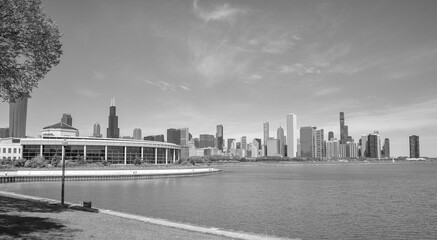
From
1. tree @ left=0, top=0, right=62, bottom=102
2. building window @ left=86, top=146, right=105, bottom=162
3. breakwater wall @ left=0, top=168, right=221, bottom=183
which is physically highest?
tree @ left=0, top=0, right=62, bottom=102

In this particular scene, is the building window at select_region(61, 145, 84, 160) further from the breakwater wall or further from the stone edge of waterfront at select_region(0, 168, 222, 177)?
the breakwater wall

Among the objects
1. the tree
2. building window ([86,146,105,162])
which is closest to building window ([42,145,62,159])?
building window ([86,146,105,162])

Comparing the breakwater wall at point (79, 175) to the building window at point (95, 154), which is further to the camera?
the building window at point (95, 154)

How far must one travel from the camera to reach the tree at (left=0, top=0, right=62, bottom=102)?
26.8 meters

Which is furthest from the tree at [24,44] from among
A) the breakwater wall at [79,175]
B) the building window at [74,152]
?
the building window at [74,152]

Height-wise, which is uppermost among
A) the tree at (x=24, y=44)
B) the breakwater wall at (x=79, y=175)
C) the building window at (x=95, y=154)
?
the tree at (x=24, y=44)

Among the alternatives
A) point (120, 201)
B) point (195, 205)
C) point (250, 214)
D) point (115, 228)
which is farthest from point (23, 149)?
point (115, 228)

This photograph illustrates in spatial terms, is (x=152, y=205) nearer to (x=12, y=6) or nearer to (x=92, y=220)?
(x=92, y=220)

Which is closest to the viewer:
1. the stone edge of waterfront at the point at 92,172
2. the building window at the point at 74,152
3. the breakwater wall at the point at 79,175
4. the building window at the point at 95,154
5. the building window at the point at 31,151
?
the breakwater wall at the point at 79,175

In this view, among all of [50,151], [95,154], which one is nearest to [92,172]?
[50,151]

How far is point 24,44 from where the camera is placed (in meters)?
28.5

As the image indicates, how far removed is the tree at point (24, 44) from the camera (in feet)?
88.0

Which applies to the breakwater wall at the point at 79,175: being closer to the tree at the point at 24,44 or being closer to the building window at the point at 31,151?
the building window at the point at 31,151

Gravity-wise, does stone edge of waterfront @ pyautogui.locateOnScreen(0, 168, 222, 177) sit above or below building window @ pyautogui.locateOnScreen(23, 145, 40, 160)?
below
